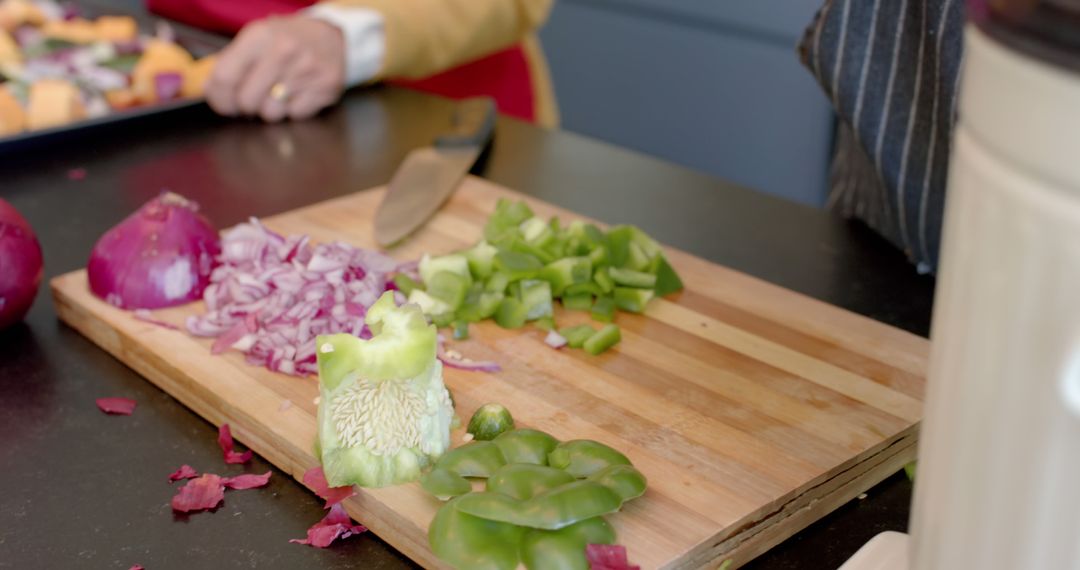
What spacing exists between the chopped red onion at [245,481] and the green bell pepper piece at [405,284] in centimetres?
26

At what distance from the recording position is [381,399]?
2.41ft

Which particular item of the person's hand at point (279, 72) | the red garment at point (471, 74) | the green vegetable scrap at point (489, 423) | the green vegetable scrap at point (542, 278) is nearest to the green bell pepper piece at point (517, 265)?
the green vegetable scrap at point (542, 278)

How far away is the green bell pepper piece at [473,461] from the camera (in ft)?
2.35

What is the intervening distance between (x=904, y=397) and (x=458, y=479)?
1.18 ft

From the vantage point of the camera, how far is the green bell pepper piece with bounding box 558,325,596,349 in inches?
36.9

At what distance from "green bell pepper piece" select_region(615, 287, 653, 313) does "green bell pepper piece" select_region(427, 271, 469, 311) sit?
0.13 meters

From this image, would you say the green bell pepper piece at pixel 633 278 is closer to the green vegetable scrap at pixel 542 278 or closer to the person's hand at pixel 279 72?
the green vegetable scrap at pixel 542 278

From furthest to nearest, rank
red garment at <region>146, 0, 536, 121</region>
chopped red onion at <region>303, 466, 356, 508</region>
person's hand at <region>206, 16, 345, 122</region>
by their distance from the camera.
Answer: red garment at <region>146, 0, 536, 121</region>
person's hand at <region>206, 16, 345, 122</region>
chopped red onion at <region>303, 466, 356, 508</region>

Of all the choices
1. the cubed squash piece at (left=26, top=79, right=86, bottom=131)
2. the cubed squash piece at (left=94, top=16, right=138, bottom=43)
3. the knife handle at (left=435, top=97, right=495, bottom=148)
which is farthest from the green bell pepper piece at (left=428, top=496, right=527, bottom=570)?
the cubed squash piece at (left=94, top=16, right=138, bottom=43)

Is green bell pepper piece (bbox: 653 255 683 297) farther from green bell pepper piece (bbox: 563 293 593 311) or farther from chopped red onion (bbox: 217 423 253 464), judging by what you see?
chopped red onion (bbox: 217 423 253 464)

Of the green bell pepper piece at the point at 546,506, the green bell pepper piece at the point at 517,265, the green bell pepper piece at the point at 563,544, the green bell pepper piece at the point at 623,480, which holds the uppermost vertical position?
the green bell pepper piece at the point at 546,506

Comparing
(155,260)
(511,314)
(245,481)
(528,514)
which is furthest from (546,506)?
(155,260)

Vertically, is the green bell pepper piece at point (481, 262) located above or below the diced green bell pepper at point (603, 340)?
above

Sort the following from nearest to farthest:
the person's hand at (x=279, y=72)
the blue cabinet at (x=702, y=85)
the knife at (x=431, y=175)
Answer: the knife at (x=431, y=175) → the person's hand at (x=279, y=72) → the blue cabinet at (x=702, y=85)
